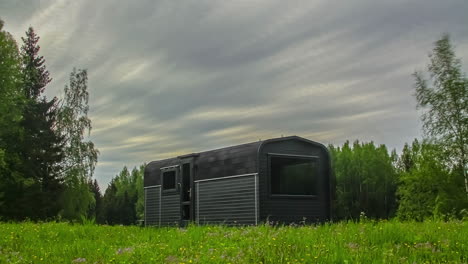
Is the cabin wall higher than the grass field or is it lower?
higher

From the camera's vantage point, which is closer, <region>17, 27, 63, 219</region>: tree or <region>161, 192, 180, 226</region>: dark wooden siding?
<region>161, 192, 180, 226</region>: dark wooden siding

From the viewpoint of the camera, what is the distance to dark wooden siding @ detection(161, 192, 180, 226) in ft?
68.3

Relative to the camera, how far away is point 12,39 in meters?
33.0

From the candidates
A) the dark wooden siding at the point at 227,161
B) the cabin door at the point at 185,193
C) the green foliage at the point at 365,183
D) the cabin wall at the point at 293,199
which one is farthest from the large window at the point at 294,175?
the green foliage at the point at 365,183

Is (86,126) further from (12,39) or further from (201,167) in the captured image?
(201,167)

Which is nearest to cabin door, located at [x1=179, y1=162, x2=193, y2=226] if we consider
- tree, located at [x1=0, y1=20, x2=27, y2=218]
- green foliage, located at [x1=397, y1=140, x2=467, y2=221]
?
tree, located at [x1=0, y1=20, x2=27, y2=218]

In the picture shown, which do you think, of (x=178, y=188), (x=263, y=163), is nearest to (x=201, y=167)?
(x=178, y=188)

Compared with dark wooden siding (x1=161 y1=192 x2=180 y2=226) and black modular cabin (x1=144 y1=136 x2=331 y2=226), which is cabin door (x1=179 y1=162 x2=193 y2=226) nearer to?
black modular cabin (x1=144 y1=136 x2=331 y2=226)

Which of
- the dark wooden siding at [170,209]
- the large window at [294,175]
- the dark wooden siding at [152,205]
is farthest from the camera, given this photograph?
the dark wooden siding at [152,205]

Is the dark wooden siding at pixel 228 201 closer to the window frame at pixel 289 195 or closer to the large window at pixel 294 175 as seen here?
the window frame at pixel 289 195

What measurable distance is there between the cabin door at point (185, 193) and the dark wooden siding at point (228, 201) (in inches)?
36.9

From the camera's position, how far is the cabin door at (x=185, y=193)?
2024 cm

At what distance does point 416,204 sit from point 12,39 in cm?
2883

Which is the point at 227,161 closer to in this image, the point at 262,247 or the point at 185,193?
the point at 185,193
